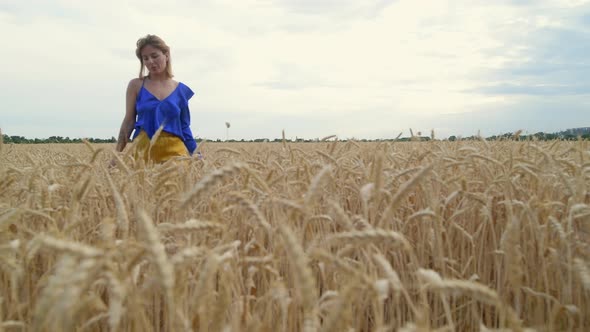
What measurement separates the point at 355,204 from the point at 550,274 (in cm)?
110

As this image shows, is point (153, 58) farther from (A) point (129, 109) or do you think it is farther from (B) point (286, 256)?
(B) point (286, 256)

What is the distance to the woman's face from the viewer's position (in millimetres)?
5109

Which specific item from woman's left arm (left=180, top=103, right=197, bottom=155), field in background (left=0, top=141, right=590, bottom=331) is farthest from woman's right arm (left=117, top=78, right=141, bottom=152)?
field in background (left=0, top=141, right=590, bottom=331)

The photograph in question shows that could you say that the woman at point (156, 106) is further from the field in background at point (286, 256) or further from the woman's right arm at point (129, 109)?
the field in background at point (286, 256)

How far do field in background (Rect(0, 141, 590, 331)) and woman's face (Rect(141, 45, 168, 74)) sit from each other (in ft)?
8.71

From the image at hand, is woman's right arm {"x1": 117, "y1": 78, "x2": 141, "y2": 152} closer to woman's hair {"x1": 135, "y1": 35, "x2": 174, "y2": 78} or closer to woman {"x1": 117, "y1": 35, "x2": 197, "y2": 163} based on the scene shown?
woman {"x1": 117, "y1": 35, "x2": 197, "y2": 163}

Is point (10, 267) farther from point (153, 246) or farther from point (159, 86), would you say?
point (159, 86)

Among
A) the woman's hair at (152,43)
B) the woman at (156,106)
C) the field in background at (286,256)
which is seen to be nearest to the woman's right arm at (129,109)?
the woman at (156,106)

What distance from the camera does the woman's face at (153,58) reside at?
5109 millimetres

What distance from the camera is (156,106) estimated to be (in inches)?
204

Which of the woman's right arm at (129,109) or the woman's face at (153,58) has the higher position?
the woman's face at (153,58)

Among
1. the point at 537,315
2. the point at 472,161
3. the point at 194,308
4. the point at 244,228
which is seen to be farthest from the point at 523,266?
the point at 194,308

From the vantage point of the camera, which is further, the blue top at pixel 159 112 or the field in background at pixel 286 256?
the blue top at pixel 159 112

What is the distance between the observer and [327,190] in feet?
8.29
